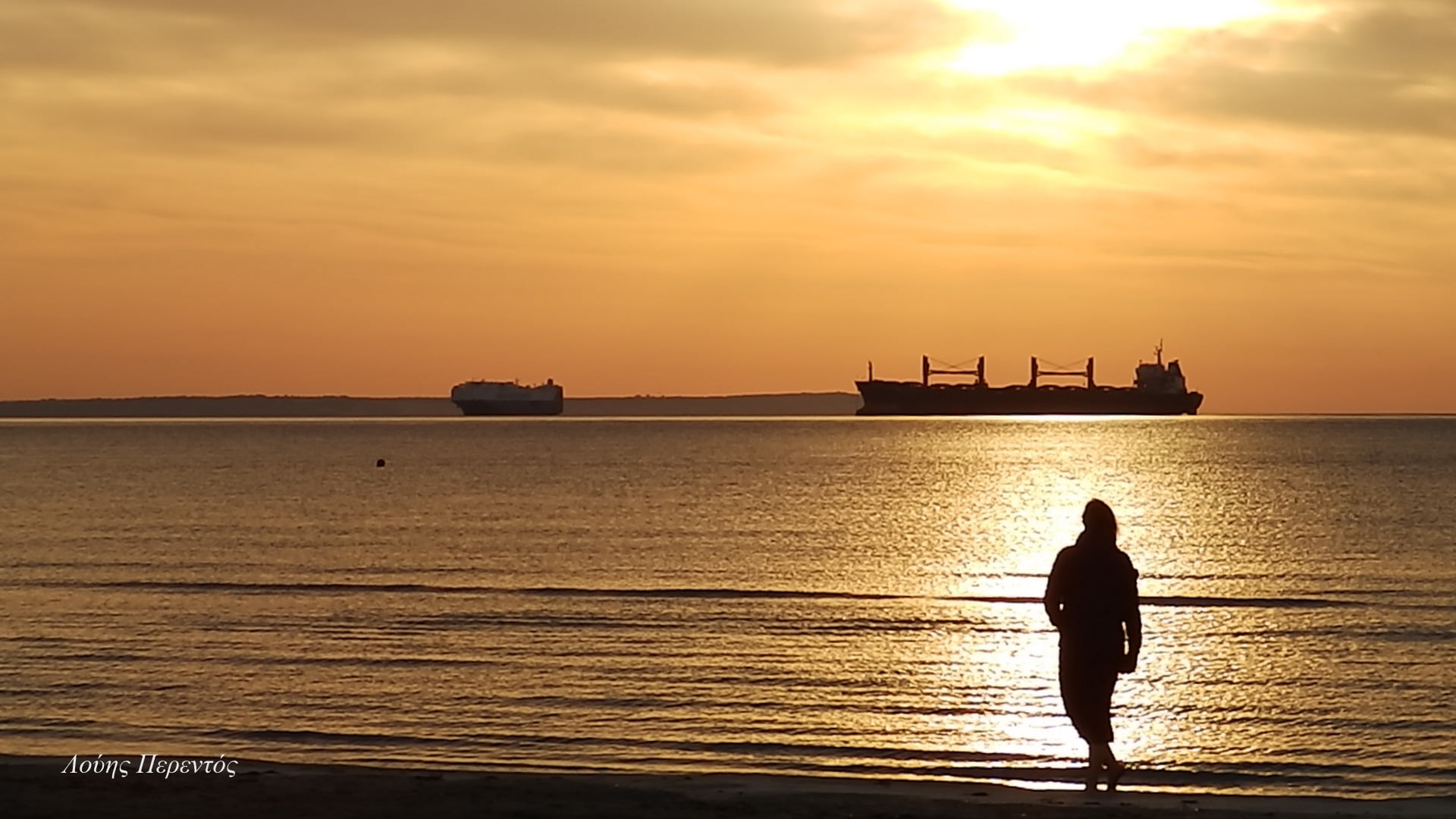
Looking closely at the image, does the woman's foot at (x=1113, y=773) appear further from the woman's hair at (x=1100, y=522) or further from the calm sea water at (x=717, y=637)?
the calm sea water at (x=717, y=637)

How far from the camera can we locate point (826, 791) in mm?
14258

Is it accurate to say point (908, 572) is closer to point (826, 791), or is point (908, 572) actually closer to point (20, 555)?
point (20, 555)

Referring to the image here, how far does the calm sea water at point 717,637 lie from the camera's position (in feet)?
64.8

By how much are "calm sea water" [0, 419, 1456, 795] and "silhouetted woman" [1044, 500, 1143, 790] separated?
4.08 m

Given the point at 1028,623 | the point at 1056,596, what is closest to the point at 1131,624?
the point at 1056,596

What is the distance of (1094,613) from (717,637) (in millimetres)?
17586

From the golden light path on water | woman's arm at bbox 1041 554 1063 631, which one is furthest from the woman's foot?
the golden light path on water

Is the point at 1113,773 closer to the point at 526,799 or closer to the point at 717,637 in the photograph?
the point at 526,799

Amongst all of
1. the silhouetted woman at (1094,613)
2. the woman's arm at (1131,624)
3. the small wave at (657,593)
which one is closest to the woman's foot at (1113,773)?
the silhouetted woman at (1094,613)

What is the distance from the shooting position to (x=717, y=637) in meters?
30.0

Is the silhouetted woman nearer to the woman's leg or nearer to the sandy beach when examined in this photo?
the woman's leg

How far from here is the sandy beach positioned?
12.4m

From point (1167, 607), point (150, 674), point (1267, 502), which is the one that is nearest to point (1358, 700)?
point (1167, 607)

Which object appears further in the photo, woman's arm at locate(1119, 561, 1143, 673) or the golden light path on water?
the golden light path on water
